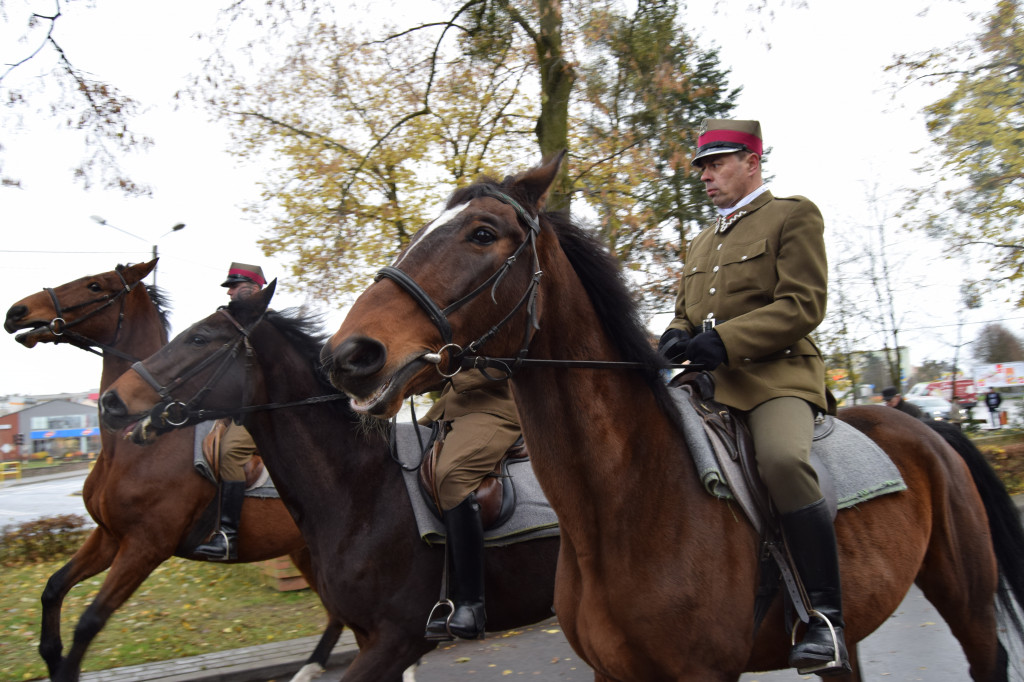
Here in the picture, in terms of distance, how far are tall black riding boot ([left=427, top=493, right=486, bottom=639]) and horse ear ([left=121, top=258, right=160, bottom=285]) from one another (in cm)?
380

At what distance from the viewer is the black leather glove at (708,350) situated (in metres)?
2.90

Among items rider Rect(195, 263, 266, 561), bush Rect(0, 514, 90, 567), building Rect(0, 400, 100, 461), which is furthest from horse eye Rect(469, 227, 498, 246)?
building Rect(0, 400, 100, 461)

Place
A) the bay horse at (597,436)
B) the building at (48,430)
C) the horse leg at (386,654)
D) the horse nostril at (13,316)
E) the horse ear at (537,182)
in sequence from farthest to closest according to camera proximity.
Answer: the building at (48,430) < the horse nostril at (13,316) < the horse leg at (386,654) < the horse ear at (537,182) < the bay horse at (597,436)

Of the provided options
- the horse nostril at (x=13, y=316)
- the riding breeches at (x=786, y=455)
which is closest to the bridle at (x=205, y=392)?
the horse nostril at (x=13, y=316)

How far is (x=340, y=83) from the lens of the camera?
11.7m

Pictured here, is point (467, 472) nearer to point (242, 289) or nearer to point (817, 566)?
point (817, 566)

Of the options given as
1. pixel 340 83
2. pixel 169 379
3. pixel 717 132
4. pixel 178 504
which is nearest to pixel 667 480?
pixel 717 132

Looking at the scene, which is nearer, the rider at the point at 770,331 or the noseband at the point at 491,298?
the noseband at the point at 491,298

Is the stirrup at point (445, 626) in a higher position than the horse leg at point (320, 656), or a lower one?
higher

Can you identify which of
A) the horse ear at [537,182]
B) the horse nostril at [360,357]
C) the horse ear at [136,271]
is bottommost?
the horse nostril at [360,357]

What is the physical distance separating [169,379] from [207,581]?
6196 mm

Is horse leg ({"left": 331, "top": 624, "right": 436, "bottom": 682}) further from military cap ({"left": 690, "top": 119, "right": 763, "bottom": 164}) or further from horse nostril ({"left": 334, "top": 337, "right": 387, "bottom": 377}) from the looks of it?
military cap ({"left": 690, "top": 119, "right": 763, "bottom": 164})

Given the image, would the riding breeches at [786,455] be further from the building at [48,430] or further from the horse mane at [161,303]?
the building at [48,430]

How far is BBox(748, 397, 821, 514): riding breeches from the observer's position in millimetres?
2883
